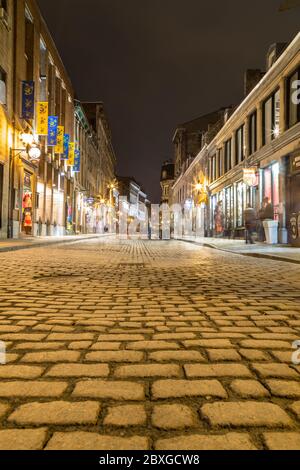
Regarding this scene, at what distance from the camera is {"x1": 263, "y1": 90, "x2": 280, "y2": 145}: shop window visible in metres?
19.9

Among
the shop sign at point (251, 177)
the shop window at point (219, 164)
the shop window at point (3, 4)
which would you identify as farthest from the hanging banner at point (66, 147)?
the shop sign at point (251, 177)

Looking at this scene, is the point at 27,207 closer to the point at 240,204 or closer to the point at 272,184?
the point at 240,204

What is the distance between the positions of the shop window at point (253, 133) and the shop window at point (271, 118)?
5.66ft

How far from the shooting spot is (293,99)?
1791cm

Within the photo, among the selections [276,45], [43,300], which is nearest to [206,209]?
[276,45]

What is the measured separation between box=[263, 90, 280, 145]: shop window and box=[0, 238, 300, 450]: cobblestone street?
646 inches

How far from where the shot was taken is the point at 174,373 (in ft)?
8.25

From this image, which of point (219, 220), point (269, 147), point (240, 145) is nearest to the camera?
point (269, 147)

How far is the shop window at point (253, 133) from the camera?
23703 millimetres

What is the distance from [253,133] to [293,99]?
608 centimetres

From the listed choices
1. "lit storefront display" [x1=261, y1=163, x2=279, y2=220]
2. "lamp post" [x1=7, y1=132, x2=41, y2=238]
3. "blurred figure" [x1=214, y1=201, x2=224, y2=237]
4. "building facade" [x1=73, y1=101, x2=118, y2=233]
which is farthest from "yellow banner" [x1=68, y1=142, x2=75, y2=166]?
"lit storefront display" [x1=261, y1=163, x2=279, y2=220]
